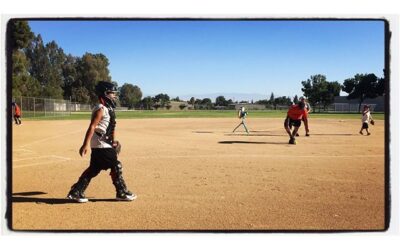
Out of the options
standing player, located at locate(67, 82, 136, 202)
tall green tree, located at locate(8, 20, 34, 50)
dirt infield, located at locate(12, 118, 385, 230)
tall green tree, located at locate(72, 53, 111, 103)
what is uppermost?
tall green tree, located at locate(8, 20, 34, 50)

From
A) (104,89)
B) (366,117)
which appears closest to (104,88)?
(104,89)

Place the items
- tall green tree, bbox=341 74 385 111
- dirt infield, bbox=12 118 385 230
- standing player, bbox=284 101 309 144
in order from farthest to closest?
standing player, bbox=284 101 309 144
dirt infield, bbox=12 118 385 230
tall green tree, bbox=341 74 385 111

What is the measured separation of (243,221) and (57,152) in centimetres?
798

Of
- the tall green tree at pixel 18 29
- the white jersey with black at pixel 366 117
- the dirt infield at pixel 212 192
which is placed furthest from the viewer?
the white jersey with black at pixel 366 117

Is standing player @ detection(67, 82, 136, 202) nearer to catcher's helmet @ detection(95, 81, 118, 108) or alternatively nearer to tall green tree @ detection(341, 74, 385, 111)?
catcher's helmet @ detection(95, 81, 118, 108)

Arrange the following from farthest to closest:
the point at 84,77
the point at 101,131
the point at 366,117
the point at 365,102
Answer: the point at 366,117 < the point at 84,77 < the point at 365,102 < the point at 101,131

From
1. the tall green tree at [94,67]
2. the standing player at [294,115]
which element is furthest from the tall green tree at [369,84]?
the standing player at [294,115]

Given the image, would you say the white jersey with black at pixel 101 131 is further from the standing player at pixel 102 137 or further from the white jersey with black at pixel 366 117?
the white jersey with black at pixel 366 117

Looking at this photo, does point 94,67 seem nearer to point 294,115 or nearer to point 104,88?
point 104,88

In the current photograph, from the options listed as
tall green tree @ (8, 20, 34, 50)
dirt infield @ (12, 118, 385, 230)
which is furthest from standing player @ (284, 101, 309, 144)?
tall green tree @ (8, 20, 34, 50)

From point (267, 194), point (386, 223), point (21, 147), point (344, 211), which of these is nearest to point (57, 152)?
point (21, 147)

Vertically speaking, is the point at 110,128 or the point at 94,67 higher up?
the point at 94,67

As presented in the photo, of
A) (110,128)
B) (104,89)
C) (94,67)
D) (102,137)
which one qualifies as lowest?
(102,137)

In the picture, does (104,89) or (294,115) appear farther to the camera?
(294,115)
